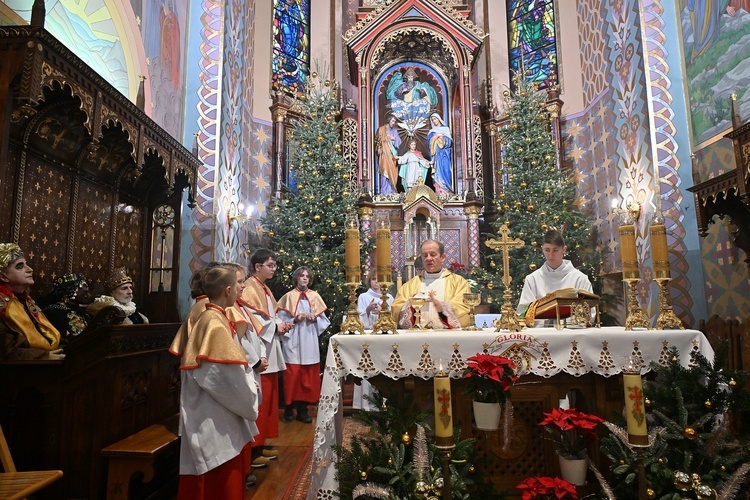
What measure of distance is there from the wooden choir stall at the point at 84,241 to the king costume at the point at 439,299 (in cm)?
204

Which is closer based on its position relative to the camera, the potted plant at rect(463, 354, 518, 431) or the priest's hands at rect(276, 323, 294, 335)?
the potted plant at rect(463, 354, 518, 431)

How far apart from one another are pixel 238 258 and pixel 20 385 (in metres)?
5.75

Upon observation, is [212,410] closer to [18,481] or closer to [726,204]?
[18,481]

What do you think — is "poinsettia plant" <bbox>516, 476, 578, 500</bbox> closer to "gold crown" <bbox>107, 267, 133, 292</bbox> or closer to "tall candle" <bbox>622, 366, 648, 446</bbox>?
"tall candle" <bbox>622, 366, 648, 446</bbox>

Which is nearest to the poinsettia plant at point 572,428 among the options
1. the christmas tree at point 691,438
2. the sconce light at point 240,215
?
the christmas tree at point 691,438

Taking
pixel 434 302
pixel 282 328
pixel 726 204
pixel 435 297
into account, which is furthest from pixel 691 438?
pixel 726 204

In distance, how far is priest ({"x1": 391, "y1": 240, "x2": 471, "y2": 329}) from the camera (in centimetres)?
379

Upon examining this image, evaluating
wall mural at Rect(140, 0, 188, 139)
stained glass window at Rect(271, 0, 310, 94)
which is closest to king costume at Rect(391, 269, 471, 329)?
wall mural at Rect(140, 0, 188, 139)

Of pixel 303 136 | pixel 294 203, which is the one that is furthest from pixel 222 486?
pixel 303 136

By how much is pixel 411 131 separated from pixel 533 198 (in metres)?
3.49

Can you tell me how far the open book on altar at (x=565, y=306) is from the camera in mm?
3518

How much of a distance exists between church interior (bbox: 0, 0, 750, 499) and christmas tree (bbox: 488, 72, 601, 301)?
A: 0.06 meters

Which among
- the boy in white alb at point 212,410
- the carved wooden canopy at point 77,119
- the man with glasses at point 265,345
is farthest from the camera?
the man with glasses at point 265,345

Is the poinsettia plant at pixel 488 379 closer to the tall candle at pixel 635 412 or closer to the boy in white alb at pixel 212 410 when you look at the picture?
the tall candle at pixel 635 412
